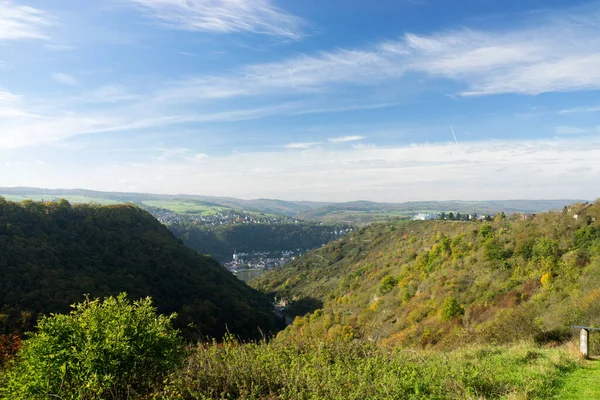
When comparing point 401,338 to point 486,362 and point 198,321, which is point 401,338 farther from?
point 198,321

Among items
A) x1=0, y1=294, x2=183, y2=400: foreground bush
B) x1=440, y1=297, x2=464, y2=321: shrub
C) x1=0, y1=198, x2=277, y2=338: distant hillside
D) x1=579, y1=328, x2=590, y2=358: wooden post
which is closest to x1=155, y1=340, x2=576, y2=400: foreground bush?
x1=579, y1=328, x2=590, y2=358: wooden post

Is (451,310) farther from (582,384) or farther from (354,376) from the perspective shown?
(354,376)

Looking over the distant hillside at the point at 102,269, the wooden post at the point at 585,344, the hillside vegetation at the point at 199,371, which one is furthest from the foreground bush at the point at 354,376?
the distant hillside at the point at 102,269

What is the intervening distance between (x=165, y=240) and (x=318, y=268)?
43544mm

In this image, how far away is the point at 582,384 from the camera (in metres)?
6.11

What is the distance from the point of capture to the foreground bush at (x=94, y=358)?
507cm

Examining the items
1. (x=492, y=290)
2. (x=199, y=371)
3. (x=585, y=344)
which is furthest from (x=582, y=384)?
(x=492, y=290)

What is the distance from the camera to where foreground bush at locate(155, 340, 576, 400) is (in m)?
5.77

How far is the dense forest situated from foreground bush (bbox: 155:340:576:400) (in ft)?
414

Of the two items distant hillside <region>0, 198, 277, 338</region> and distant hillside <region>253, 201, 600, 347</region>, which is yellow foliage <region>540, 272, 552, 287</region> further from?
distant hillside <region>0, 198, 277, 338</region>

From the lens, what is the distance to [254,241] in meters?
162

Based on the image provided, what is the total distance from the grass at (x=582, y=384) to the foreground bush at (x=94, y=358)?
679cm

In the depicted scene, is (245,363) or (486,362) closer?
(245,363)

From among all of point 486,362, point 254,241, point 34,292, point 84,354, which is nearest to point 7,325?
point 34,292
